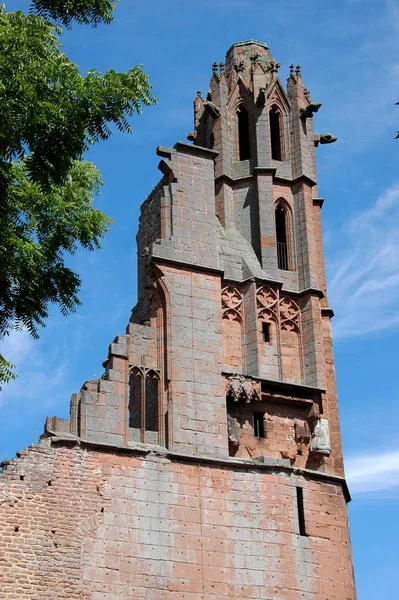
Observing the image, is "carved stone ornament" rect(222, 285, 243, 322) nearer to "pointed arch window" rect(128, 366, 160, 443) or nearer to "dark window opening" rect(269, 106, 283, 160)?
"pointed arch window" rect(128, 366, 160, 443)

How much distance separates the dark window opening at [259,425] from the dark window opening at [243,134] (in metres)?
A: 7.06

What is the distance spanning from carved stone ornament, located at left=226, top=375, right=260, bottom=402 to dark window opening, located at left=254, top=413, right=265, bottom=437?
0.51m

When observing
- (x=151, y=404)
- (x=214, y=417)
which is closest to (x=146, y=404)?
(x=151, y=404)

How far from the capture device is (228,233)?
2728 centimetres

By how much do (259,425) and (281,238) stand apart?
17.0ft

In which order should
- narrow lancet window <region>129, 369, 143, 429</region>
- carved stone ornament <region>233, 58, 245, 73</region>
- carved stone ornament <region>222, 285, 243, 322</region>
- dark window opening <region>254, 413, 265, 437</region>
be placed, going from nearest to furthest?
1. dark window opening <region>254, 413, 265, 437</region>
2. narrow lancet window <region>129, 369, 143, 429</region>
3. carved stone ornament <region>222, 285, 243, 322</region>
4. carved stone ornament <region>233, 58, 245, 73</region>

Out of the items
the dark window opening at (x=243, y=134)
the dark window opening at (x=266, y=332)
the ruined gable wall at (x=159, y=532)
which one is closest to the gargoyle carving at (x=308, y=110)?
the dark window opening at (x=243, y=134)

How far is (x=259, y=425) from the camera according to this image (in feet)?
82.8

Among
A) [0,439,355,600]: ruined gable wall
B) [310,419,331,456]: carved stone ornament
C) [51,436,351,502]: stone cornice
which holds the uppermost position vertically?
[310,419,331,456]: carved stone ornament

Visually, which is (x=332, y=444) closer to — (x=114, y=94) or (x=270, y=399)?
(x=270, y=399)

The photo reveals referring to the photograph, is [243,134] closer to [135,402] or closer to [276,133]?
[276,133]

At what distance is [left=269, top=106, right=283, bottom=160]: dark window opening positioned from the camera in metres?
28.9

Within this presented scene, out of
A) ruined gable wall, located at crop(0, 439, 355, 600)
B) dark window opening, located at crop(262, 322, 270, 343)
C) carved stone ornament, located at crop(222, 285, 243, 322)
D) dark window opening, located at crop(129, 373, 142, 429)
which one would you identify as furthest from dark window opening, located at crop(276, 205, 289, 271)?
ruined gable wall, located at crop(0, 439, 355, 600)

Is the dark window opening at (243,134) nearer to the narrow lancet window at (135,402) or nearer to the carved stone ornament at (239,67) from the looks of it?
the carved stone ornament at (239,67)
